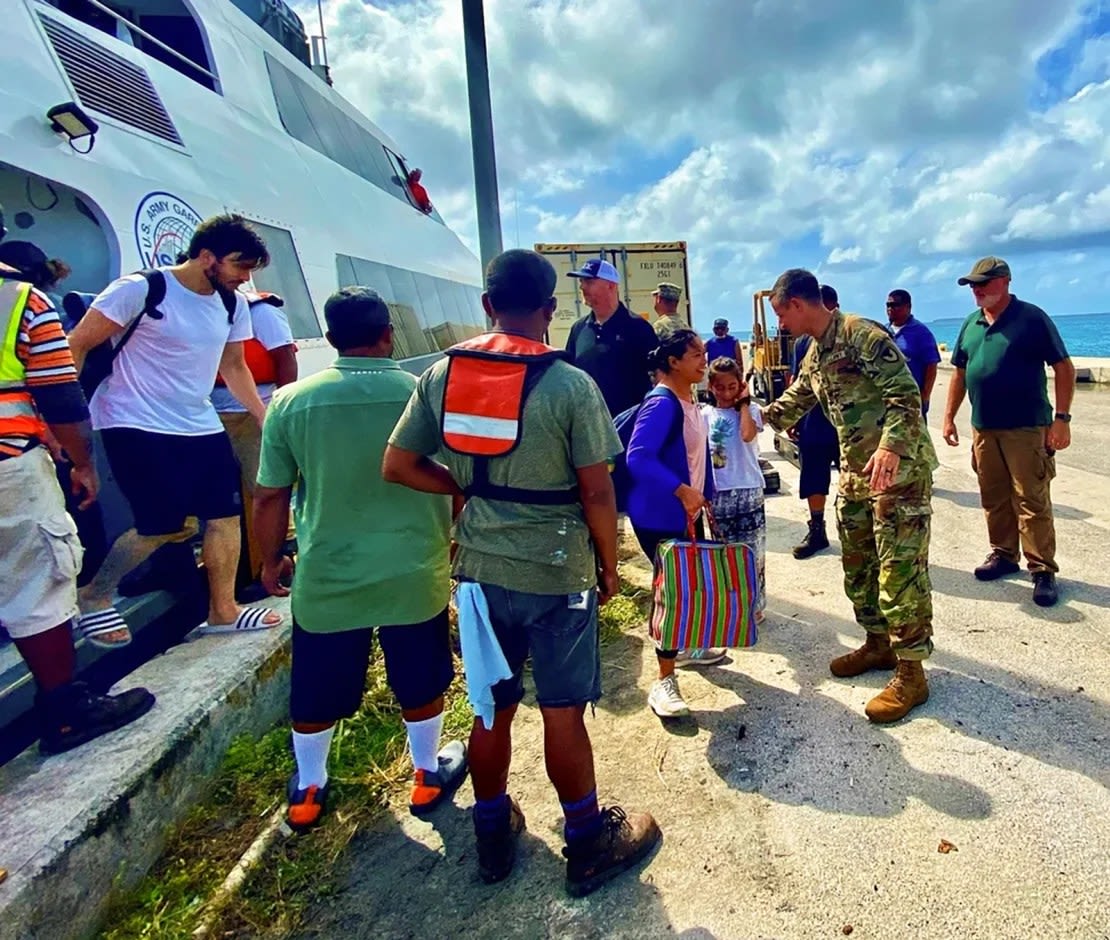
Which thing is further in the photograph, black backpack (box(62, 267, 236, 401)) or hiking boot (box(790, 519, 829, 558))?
hiking boot (box(790, 519, 829, 558))

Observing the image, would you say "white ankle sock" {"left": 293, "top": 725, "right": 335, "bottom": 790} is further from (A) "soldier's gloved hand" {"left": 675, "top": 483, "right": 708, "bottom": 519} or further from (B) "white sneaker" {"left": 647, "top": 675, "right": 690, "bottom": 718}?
(A) "soldier's gloved hand" {"left": 675, "top": 483, "right": 708, "bottom": 519}

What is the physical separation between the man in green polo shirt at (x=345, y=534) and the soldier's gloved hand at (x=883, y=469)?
1838 millimetres

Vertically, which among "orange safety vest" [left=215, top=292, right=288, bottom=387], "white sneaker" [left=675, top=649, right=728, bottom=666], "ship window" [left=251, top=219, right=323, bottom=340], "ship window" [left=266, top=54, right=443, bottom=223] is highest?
"ship window" [left=266, top=54, right=443, bottom=223]

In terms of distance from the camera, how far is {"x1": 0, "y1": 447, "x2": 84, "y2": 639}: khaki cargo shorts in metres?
2.35

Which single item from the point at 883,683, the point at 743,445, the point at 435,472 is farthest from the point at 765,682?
the point at 435,472

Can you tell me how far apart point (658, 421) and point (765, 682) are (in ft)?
4.95

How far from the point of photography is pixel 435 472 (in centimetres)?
227

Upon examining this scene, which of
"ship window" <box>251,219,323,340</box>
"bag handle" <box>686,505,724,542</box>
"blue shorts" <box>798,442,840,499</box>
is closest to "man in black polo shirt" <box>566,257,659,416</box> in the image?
"bag handle" <box>686,505,724,542</box>

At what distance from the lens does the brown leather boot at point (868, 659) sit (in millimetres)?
3467

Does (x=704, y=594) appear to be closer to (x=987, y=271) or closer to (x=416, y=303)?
(x=987, y=271)

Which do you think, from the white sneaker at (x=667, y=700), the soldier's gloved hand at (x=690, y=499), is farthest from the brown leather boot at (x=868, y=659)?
the soldier's gloved hand at (x=690, y=499)

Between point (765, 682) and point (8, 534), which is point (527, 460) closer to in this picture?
point (8, 534)

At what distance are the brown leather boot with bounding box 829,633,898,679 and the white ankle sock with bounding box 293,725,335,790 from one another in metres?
2.47

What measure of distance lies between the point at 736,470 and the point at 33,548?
10.5ft
